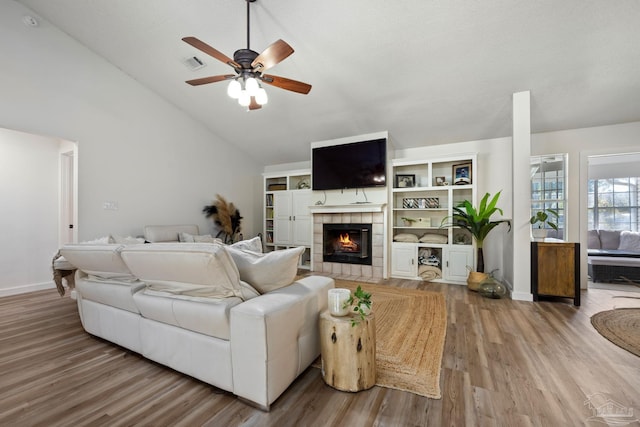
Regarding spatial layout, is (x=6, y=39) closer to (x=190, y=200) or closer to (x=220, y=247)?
(x=190, y=200)

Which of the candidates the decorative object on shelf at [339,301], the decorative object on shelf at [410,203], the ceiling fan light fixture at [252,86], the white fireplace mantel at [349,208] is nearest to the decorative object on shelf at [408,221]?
the decorative object on shelf at [410,203]

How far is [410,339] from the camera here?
7.28 feet

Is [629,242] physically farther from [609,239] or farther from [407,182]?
[407,182]

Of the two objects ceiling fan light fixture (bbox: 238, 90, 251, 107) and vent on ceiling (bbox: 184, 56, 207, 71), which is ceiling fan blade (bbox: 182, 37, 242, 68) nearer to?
ceiling fan light fixture (bbox: 238, 90, 251, 107)

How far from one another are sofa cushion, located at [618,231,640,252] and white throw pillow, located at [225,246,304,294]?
6465mm

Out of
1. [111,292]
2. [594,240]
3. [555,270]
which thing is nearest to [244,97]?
[111,292]

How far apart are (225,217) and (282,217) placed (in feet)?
3.86

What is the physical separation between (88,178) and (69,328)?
230cm

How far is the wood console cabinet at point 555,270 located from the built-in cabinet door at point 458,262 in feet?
2.95

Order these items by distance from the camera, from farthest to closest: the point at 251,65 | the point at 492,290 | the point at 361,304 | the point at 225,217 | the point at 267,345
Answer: the point at 225,217 → the point at 492,290 → the point at 251,65 → the point at 361,304 → the point at 267,345

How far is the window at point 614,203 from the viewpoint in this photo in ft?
18.5

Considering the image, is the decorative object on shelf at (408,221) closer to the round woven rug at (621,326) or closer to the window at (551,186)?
the window at (551,186)

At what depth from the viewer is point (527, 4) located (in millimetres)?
2328

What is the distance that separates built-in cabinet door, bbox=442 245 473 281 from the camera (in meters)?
4.09
